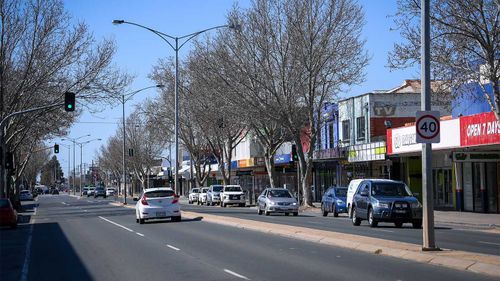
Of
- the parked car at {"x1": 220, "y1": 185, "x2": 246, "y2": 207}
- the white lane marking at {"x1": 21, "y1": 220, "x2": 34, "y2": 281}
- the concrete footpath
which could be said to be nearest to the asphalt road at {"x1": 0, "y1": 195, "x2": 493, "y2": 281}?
the white lane marking at {"x1": 21, "y1": 220, "x2": 34, "y2": 281}

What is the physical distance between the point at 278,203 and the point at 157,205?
9.21 metres

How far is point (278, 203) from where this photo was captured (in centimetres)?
4000

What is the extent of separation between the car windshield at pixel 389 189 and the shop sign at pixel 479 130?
6654mm

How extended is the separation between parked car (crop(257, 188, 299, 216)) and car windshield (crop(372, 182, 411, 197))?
40.1 ft

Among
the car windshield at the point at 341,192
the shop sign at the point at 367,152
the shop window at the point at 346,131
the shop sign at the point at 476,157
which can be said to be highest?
the shop window at the point at 346,131

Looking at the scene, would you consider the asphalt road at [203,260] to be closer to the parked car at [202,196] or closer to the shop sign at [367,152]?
Result: the shop sign at [367,152]

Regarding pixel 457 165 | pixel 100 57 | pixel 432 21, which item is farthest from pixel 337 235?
pixel 100 57

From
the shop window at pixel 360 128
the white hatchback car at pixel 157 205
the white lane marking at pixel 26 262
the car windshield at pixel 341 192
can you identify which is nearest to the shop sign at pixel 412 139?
the car windshield at pixel 341 192

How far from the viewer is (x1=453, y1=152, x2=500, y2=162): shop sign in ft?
118

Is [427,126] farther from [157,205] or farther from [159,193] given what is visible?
[159,193]

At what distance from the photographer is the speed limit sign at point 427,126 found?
15.7m

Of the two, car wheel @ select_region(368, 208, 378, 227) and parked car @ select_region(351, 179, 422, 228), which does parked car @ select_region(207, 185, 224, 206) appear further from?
car wheel @ select_region(368, 208, 378, 227)

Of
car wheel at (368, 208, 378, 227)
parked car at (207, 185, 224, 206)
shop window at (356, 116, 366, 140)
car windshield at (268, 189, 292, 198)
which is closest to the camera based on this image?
car wheel at (368, 208, 378, 227)

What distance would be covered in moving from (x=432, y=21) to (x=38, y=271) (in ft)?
59.9
